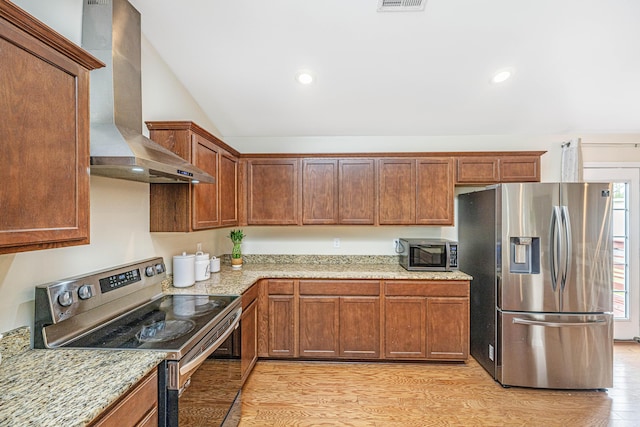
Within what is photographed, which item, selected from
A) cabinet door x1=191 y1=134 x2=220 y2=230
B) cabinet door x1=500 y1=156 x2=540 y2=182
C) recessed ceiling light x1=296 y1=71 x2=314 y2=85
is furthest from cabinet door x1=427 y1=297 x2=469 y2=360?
recessed ceiling light x1=296 y1=71 x2=314 y2=85

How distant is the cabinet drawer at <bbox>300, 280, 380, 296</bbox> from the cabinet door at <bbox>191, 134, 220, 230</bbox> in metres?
1.08

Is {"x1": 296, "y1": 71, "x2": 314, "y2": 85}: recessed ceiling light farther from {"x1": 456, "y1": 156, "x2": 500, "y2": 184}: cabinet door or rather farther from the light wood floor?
the light wood floor

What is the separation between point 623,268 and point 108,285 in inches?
202

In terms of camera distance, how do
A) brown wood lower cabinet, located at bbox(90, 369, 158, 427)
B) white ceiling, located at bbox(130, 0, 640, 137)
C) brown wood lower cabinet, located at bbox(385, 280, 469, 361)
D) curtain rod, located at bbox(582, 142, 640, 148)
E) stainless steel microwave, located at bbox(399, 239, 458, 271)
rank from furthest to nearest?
curtain rod, located at bbox(582, 142, 640, 148)
stainless steel microwave, located at bbox(399, 239, 458, 271)
brown wood lower cabinet, located at bbox(385, 280, 469, 361)
white ceiling, located at bbox(130, 0, 640, 137)
brown wood lower cabinet, located at bbox(90, 369, 158, 427)

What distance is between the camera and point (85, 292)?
1618 mm

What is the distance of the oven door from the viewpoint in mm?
1364

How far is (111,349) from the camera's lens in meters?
1.40

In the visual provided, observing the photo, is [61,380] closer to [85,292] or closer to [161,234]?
[85,292]

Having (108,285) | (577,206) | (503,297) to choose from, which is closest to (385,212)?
(503,297)

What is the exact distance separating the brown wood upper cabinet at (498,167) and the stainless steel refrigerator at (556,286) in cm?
60

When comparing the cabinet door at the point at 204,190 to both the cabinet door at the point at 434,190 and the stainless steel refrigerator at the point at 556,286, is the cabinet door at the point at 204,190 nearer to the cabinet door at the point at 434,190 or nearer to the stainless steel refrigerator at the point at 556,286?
the cabinet door at the point at 434,190

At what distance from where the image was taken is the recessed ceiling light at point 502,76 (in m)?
2.69

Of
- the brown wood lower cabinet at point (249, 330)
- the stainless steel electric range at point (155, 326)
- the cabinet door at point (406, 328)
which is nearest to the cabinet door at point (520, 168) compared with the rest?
the cabinet door at point (406, 328)

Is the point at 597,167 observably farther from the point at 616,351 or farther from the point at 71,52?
the point at 71,52
